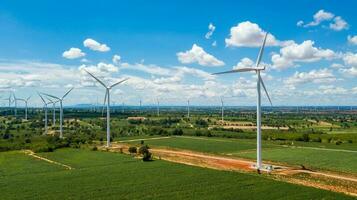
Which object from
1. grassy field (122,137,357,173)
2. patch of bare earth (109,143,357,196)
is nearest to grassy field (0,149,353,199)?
patch of bare earth (109,143,357,196)

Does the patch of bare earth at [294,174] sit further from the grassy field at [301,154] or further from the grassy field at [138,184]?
the grassy field at [301,154]

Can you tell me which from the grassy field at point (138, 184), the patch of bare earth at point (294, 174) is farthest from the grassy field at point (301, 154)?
the grassy field at point (138, 184)

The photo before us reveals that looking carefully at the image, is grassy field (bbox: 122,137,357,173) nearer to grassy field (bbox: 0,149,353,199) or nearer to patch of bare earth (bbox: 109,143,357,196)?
patch of bare earth (bbox: 109,143,357,196)

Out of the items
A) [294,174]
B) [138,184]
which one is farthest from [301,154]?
[138,184]

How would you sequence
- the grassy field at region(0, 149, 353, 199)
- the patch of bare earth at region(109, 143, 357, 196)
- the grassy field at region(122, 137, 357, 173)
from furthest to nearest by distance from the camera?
the grassy field at region(122, 137, 357, 173) → the patch of bare earth at region(109, 143, 357, 196) → the grassy field at region(0, 149, 353, 199)

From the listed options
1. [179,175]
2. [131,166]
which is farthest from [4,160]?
[179,175]

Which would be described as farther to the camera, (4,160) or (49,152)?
(49,152)

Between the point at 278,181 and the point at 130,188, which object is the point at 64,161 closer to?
the point at 130,188

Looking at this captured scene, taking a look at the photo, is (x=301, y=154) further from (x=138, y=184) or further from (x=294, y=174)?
(x=138, y=184)
